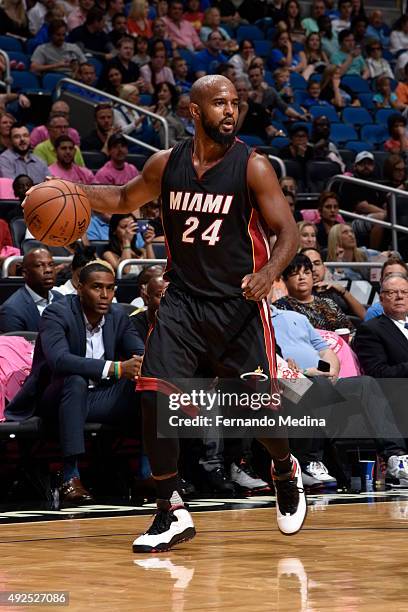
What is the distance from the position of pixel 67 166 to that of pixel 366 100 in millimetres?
6841

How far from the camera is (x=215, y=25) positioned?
1628 centimetres

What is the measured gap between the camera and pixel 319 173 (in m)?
13.3

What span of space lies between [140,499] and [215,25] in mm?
10641

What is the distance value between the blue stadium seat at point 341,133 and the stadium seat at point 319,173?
1.94 meters

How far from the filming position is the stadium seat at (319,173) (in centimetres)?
1323

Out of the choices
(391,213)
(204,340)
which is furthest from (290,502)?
(391,213)

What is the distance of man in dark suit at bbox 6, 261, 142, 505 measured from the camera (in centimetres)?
668

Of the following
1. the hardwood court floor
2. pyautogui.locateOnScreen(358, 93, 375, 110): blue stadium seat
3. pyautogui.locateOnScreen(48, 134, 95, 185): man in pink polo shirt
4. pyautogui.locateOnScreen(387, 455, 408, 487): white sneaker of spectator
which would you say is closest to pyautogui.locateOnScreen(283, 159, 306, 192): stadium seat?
pyautogui.locateOnScreen(48, 134, 95, 185): man in pink polo shirt

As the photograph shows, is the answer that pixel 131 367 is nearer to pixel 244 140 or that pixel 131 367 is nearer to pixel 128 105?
pixel 128 105

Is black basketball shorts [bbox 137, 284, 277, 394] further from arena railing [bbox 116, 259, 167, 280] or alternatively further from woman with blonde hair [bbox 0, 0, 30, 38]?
woman with blonde hair [bbox 0, 0, 30, 38]

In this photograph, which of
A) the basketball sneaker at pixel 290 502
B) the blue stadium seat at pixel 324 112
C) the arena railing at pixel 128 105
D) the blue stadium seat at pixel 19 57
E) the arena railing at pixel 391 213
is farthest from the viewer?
the blue stadium seat at pixel 324 112

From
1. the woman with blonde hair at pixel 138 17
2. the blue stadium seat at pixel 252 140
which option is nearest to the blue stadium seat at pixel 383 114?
the blue stadium seat at pixel 252 140

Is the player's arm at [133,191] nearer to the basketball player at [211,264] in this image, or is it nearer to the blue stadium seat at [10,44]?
the basketball player at [211,264]

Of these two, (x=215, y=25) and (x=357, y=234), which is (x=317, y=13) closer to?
(x=215, y=25)
